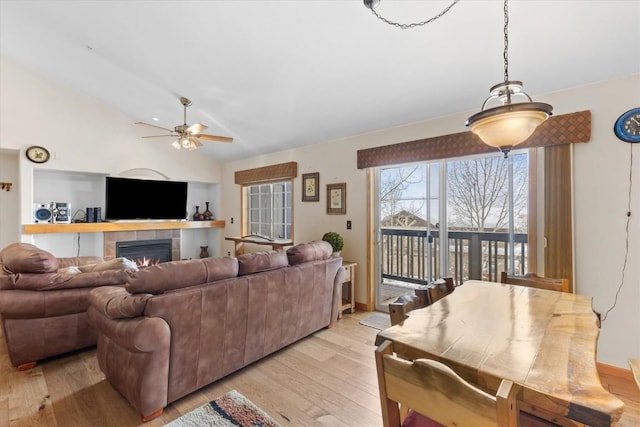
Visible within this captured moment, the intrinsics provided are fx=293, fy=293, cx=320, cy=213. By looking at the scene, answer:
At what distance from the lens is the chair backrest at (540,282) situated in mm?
2067

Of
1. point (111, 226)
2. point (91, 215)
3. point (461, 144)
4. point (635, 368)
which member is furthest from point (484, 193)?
point (91, 215)

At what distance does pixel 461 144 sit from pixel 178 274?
2930 mm

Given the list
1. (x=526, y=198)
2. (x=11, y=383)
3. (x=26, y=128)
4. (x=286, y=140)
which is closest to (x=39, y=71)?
(x=26, y=128)

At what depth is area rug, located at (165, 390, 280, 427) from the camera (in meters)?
1.82


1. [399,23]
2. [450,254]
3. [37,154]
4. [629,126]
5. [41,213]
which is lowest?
[450,254]

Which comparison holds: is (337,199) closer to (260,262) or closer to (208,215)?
(260,262)

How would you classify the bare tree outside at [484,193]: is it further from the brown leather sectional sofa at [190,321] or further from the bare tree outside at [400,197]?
the brown leather sectional sofa at [190,321]

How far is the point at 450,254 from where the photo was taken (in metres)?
3.41

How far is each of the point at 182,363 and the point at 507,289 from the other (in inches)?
90.3

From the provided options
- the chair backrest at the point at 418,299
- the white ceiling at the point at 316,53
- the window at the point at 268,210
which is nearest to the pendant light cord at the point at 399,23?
the white ceiling at the point at 316,53

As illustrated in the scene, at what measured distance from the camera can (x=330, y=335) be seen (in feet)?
10.4

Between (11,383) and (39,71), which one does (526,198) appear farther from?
(39,71)

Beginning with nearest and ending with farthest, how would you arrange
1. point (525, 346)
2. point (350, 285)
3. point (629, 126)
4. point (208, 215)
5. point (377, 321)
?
point (525, 346) → point (629, 126) → point (377, 321) → point (350, 285) → point (208, 215)

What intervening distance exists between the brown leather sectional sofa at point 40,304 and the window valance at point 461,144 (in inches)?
125
